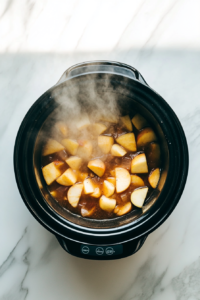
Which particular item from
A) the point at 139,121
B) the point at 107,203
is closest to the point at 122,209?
the point at 107,203

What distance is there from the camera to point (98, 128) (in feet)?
4.02

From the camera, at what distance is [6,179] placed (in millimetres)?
1369

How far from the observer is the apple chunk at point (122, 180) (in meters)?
1.20

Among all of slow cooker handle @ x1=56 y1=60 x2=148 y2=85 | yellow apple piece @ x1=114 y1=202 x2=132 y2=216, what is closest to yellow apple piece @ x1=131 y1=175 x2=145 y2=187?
yellow apple piece @ x1=114 y1=202 x2=132 y2=216

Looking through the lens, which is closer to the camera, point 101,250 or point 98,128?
point 101,250

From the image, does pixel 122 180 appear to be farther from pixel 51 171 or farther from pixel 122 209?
pixel 51 171

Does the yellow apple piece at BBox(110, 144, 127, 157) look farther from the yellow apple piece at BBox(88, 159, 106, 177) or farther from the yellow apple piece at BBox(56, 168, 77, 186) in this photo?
the yellow apple piece at BBox(56, 168, 77, 186)

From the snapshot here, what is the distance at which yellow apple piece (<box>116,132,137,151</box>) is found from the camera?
3.99ft

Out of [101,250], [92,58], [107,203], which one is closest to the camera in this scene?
[101,250]

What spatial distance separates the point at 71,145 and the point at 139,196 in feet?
1.28

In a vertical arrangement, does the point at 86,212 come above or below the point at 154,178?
below

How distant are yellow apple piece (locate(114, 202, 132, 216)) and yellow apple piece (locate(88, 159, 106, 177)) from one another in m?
0.17

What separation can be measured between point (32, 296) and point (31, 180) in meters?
0.72

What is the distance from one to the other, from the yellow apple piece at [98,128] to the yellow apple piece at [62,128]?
0.41 feet
